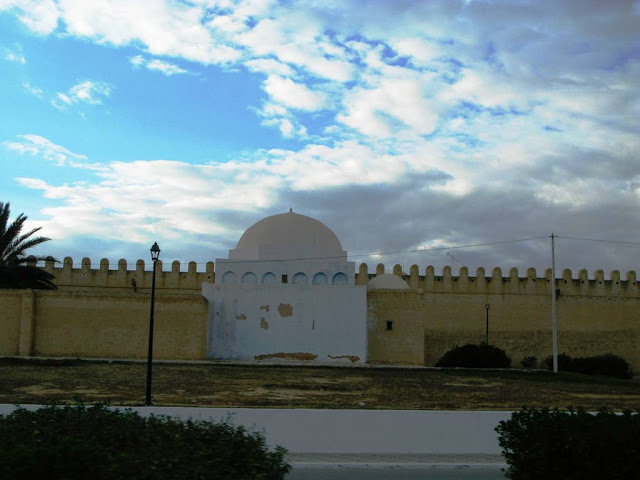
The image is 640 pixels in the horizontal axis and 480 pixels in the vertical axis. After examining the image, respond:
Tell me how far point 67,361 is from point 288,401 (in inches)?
428

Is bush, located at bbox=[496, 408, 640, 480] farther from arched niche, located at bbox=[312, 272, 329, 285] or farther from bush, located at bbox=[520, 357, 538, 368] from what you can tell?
bush, located at bbox=[520, 357, 538, 368]

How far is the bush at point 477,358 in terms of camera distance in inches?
1071

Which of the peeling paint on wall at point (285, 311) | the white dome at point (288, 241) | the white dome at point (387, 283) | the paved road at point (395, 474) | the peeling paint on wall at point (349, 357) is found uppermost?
the white dome at point (288, 241)

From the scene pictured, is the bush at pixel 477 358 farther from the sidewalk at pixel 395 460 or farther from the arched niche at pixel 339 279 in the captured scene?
the sidewalk at pixel 395 460

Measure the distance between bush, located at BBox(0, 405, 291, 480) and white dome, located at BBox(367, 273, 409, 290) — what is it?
22.2 m

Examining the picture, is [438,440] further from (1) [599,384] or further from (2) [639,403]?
(1) [599,384]

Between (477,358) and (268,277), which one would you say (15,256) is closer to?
(268,277)

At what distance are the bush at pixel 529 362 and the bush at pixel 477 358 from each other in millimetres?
3272

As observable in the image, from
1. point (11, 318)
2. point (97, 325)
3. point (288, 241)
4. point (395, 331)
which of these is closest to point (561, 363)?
point (395, 331)

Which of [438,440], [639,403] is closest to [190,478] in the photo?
[438,440]

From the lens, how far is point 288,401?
14.3 m

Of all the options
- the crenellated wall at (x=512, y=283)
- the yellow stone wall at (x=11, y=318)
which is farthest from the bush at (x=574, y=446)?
the crenellated wall at (x=512, y=283)

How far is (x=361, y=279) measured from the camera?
99.6 ft

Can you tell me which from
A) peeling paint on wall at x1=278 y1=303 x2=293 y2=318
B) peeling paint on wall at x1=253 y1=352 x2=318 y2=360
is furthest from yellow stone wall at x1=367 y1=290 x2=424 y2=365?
peeling paint on wall at x1=278 y1=303 x2=293 y2=318
